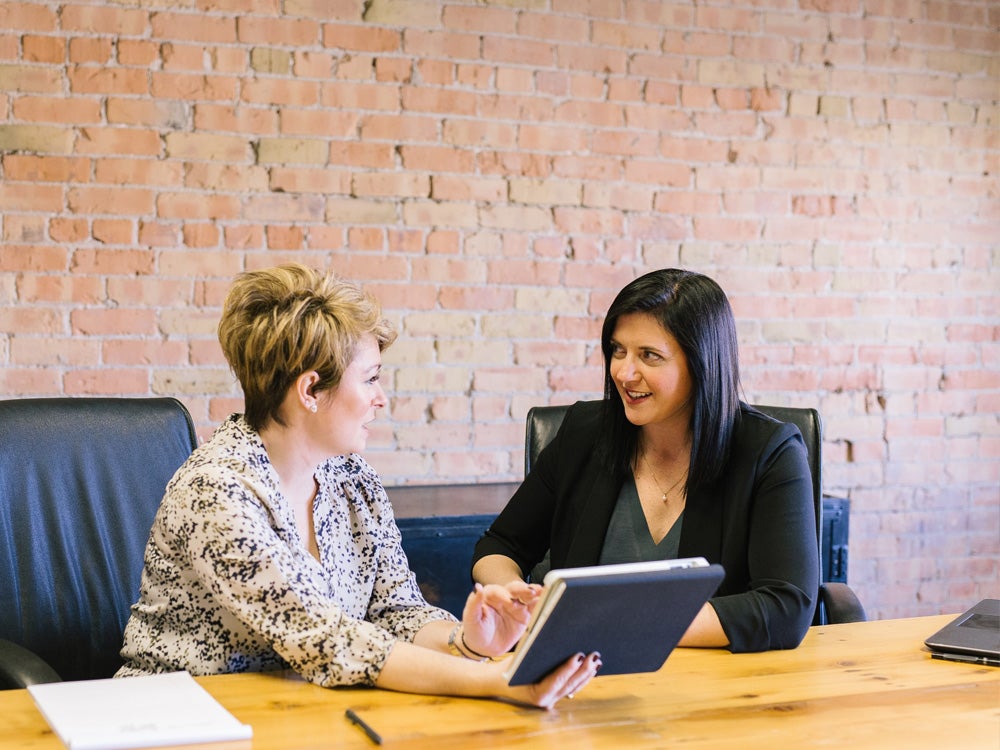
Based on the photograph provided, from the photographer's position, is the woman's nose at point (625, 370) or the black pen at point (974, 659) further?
the woman's nose at point (625, 370)

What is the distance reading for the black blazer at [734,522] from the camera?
1.81m

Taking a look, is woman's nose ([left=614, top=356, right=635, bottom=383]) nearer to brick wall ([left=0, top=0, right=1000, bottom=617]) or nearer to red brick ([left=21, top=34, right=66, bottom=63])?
brick wall ([left=0, top=0, right=1000, bottom=617])

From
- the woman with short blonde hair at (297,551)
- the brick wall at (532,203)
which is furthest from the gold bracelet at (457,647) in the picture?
the brick wall at (532,203)

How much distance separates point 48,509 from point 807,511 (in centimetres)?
135

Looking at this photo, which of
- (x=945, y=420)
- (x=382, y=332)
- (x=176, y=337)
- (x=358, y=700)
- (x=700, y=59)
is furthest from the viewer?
(x=945, y=420)

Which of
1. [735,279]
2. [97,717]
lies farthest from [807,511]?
[735,279]

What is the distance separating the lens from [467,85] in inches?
125

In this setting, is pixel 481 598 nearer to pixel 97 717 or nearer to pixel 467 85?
pixel 97 717

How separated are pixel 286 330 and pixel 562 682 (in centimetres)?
64

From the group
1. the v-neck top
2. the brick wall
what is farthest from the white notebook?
the brick wall

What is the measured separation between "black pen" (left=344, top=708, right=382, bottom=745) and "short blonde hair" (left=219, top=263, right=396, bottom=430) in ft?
1.59

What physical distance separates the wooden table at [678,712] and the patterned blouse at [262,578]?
75mm

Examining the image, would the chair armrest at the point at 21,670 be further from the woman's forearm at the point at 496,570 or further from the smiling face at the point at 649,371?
the smiling face at the point at 649,371

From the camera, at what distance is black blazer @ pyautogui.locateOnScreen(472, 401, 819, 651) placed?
1806 mm
